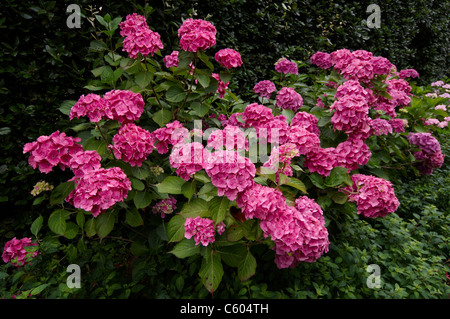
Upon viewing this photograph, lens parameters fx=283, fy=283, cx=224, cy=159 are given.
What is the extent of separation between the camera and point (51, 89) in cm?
236

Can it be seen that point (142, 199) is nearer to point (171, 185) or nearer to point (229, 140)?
point (171, 185)

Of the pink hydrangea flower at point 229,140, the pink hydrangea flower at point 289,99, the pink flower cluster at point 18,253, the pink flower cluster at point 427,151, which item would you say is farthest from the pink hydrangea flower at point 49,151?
the pink flower cluster at point 427,151

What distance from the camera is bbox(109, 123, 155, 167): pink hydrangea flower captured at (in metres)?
1.64

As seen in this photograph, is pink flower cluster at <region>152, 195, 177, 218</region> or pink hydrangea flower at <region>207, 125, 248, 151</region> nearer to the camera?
pink hydrangea flower at <region>207, 125, 248, 151</region>

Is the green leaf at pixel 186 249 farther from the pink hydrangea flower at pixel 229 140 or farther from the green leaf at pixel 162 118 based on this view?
the green leaf at pixel 162 118

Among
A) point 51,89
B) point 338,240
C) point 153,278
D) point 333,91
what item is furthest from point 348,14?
point 153,278

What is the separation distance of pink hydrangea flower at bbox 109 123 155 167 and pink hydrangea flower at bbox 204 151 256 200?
1.68ft

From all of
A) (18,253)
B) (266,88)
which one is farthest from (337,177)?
(18,253)

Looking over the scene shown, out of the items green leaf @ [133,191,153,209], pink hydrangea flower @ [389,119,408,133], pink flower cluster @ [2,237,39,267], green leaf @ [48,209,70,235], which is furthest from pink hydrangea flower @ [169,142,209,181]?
pink hydrangea flower @ [389,119,408,133]

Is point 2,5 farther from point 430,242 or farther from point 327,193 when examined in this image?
point 430,242

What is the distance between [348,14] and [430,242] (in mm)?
4342

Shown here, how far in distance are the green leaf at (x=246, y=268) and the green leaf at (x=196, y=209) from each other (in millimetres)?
358

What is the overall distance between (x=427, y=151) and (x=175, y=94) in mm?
2600

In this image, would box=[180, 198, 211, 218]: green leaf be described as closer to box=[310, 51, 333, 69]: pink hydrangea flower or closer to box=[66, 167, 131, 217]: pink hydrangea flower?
box=[66, 167, 131, 217]: pink hydrangea flower
